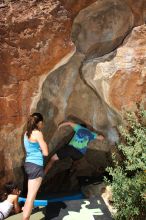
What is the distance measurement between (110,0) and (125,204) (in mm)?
2875

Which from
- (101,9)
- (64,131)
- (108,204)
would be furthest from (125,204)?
(101,9)

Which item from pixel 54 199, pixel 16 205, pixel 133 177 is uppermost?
pixel 133 177

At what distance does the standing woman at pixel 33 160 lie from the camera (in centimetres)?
472

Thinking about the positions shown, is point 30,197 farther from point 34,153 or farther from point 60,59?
point 60,59

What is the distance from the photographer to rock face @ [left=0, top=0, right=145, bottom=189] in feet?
17.0

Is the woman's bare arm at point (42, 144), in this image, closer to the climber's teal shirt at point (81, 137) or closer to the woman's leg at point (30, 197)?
the woman's leg at point (30, 197)

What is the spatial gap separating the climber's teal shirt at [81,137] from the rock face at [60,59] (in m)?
0.36

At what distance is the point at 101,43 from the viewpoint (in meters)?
5.75

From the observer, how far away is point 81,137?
5.78 metres

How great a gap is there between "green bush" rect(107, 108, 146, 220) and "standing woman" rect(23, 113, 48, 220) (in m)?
0.99

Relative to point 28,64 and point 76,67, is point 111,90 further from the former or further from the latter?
point 28,64

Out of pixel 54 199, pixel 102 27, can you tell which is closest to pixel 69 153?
pixel 54 199

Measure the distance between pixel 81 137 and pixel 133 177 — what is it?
1.07m

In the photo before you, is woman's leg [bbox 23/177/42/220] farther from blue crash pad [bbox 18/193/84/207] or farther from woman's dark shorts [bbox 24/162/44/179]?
blue crash pad [bbox 18/193/84/207]
